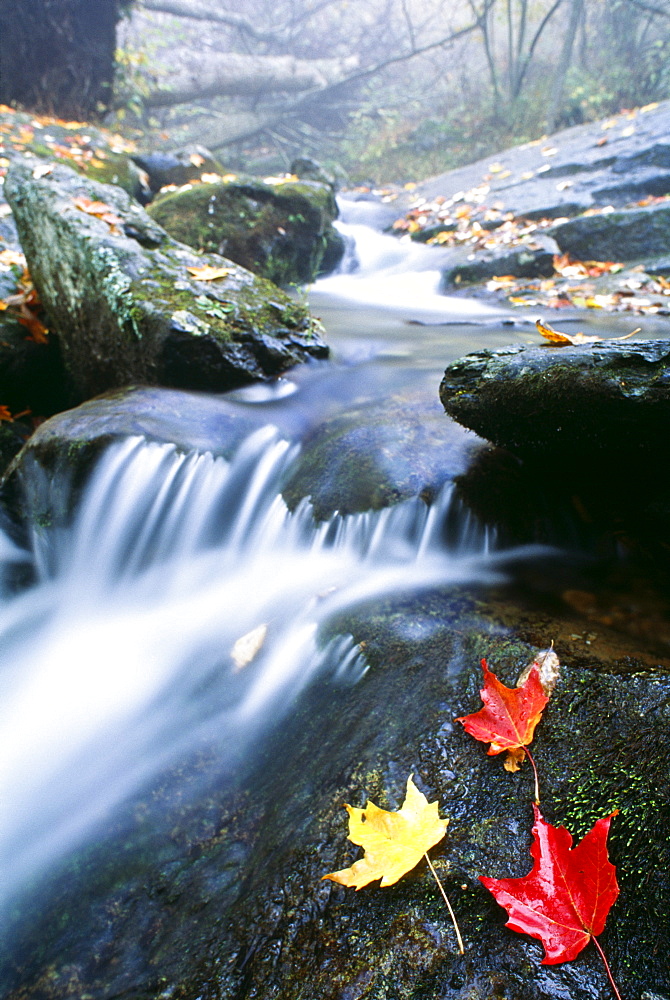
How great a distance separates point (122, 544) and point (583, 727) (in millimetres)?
2520

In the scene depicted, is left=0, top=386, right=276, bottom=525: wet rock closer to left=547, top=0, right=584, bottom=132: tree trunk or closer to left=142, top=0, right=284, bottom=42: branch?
left=547, top=0, right=584, bottom=132: tree trunk

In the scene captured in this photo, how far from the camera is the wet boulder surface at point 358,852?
0.96m

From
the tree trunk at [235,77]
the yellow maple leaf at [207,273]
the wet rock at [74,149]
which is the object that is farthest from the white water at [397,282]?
the tree trunk at [235,77]

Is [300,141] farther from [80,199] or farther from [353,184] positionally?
[80,199]

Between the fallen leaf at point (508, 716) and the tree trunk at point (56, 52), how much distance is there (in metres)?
13.2

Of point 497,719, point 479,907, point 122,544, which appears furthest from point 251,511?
point 479,907

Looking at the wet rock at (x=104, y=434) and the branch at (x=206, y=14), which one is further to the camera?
the branch at (x=206, y=14)

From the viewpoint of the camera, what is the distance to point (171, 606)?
2.77m

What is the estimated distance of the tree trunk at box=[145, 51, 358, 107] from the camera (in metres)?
15.4

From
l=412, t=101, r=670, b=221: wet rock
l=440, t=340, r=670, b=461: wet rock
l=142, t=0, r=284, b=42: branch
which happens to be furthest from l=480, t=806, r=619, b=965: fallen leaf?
l=142, t=0, r=284, b=42: branch

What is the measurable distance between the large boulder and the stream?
1.30 feet

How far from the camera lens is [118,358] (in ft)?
12.3

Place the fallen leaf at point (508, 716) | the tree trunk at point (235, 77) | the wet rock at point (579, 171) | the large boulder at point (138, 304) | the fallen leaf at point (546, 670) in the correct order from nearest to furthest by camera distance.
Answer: the fallen leaf at point (508, 716), the fallen leaf at point (546, 670), the large boulder at point (138, 304), the wet rock at point (579, 171), the tree trunk at point (235, 77)

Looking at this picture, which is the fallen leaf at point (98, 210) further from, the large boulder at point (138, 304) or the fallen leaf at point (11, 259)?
the fallen leaf at point (11, 259)
